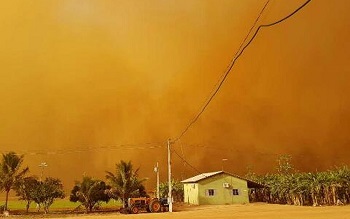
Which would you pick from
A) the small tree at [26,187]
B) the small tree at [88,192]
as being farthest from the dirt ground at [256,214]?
the small tree at [26,187]

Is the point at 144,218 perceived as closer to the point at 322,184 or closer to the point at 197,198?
the point at 197,198

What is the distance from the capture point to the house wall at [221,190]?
5062 centimetres

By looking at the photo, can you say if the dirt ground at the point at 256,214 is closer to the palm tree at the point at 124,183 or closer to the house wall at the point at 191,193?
the palm tree at the point at 124,183

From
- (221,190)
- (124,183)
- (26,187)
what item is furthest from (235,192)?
(26,187)

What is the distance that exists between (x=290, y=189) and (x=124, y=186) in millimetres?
21383

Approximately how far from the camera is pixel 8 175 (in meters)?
45.8

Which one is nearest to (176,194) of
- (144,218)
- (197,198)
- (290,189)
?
(197,198)


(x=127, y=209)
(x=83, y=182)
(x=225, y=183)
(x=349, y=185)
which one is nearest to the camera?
(x=127, y=209)

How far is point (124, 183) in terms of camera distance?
1796 inches

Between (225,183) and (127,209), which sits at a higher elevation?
(225,183)

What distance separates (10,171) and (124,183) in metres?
13.6

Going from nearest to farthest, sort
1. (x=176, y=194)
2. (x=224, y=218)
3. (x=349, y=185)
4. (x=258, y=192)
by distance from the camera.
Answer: (x=224, y=218)
(x=349, y=185)
(x=258, y=192)
(x=176, y=194)

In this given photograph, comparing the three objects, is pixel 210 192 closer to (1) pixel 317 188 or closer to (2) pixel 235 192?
(2) pixel 235 192

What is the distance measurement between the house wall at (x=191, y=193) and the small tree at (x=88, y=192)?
41.3 feet
